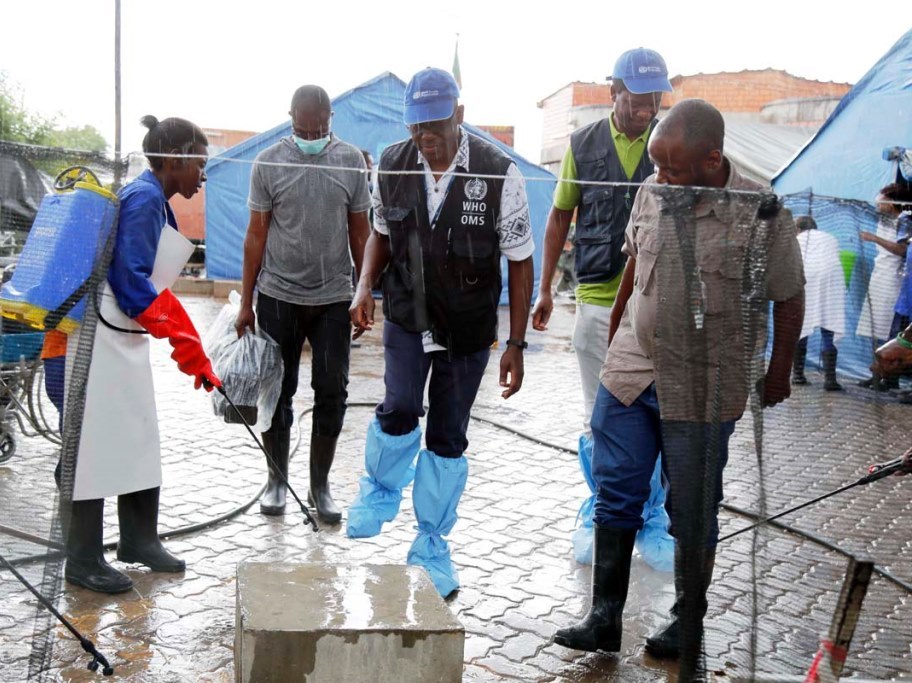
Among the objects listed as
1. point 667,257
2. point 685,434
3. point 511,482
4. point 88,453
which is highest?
point 667,257

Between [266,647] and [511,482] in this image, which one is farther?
[511,482]

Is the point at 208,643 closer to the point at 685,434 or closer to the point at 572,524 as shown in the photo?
the point at 685,434

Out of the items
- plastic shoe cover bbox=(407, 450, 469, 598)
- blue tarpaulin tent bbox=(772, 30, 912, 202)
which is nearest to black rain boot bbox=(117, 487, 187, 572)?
plastic shoe cover bbox=(407, 450, 469, 598)

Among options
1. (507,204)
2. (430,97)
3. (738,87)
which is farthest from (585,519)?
(738,87)

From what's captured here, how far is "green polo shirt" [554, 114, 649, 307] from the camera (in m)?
4.59

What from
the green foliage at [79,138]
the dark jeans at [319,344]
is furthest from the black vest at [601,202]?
the green foliage at [79,138]

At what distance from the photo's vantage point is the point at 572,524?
17.1 feet

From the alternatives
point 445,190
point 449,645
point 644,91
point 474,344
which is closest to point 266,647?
point 449,645

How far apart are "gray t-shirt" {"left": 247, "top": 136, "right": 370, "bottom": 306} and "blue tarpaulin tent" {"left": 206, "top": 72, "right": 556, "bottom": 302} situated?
9.82 m

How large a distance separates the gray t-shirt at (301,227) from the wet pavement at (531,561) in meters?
1.25

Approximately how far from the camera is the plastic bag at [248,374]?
481cm

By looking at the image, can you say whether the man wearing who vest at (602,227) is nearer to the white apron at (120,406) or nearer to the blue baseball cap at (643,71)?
the blue baseball cap at (643,71)

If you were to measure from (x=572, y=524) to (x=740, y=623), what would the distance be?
1.34 metres

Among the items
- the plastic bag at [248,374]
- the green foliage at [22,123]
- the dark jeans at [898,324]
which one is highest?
the green foliage at [22,123]
